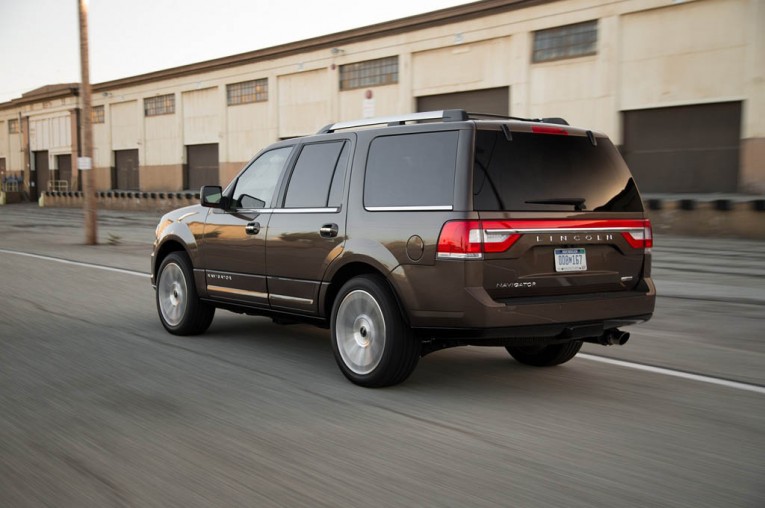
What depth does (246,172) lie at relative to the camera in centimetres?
721

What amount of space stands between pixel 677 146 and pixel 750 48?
359cm

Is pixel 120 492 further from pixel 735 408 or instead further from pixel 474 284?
pixel 735 408

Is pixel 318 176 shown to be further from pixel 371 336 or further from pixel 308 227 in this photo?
pixel 371 336

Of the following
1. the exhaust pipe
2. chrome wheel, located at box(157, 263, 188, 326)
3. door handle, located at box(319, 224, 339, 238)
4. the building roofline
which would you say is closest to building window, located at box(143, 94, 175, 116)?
the building roofline

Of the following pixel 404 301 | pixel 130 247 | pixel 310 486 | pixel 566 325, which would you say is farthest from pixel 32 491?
pixel 130 247

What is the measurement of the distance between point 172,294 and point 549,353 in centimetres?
368

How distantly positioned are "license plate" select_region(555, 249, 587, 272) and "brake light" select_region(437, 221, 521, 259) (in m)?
0.40

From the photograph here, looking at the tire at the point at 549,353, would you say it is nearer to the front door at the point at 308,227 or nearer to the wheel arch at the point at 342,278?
Answer: the wheel arch at the point at 342,278

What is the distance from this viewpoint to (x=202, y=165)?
4703cm

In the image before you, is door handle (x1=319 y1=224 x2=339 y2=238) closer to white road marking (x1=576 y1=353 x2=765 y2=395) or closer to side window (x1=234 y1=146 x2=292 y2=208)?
side window (x1=234 y1=146 x2=292 y2=208)

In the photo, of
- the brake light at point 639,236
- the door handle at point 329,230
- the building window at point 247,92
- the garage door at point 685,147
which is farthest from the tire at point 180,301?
the building window at point 247,92

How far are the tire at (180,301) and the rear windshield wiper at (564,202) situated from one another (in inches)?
143

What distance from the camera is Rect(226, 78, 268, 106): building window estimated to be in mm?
42562

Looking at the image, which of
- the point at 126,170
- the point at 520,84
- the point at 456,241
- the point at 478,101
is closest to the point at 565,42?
the point at 520,84
